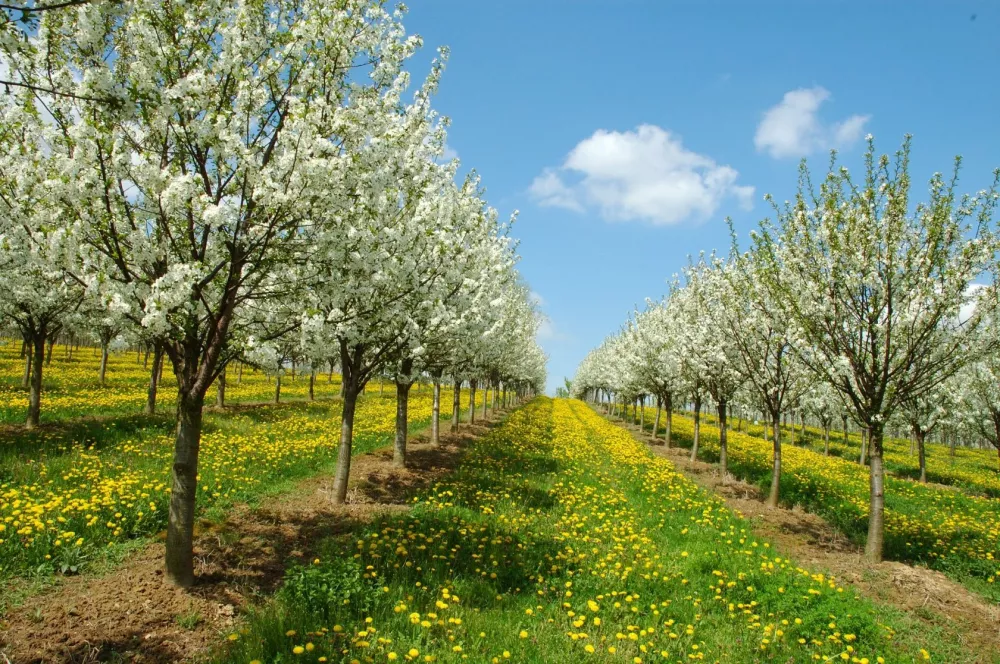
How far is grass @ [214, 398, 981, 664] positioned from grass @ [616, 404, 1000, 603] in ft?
11.9

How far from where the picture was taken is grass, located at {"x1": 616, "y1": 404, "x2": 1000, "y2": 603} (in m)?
11.0

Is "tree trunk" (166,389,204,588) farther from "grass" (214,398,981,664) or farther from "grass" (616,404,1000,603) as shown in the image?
"grass" (616,404,1000,603)

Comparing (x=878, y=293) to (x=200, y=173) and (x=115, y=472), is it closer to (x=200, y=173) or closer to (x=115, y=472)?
(x=200, y=173)

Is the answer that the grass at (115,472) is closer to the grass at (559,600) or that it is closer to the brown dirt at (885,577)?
the grass at (559,600)

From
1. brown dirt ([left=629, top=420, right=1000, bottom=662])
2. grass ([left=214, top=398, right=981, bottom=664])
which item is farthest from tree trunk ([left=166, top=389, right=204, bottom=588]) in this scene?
brown dirt ([left=629, top=420, right=1000, bottom=662])

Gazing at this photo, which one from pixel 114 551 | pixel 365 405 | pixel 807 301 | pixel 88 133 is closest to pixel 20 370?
pixel 365 405

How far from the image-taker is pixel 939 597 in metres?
8.92

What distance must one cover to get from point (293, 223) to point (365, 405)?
3046cm

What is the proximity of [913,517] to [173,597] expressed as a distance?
1800 centimetres

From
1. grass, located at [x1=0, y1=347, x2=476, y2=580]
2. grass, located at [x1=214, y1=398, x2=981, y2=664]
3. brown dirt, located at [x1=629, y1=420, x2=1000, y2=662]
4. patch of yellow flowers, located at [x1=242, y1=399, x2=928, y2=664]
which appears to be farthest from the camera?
brown dirt, located at [x1=629, y1=420, x2=1000, y2=662]

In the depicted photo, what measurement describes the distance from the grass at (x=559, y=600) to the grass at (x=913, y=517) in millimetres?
3639

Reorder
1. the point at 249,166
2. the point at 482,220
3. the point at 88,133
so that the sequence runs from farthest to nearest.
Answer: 1. the point at 482,220
2. the point at 249,166
3. the point at 88,133

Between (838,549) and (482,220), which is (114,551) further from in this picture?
(838,549)

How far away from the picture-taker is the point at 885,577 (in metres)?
9.78
